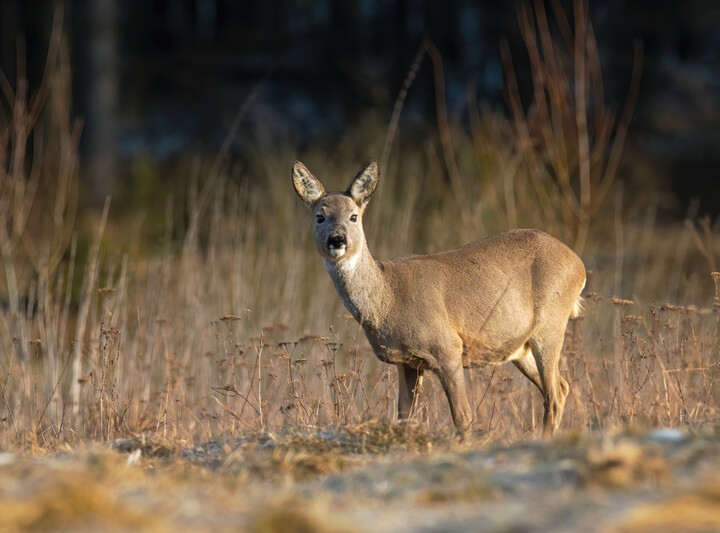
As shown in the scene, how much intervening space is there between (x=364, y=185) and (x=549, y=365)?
1.56 metres

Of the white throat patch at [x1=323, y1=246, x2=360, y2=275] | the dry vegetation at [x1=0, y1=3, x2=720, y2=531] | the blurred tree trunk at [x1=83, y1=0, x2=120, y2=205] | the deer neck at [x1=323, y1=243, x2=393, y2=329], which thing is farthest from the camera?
the blurred tree trunk at [x1=83, y1=0, x2=120, y2=205]

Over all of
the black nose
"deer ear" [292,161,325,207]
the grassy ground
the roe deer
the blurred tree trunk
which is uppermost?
the blurred tree trunk

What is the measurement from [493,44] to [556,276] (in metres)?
17.6

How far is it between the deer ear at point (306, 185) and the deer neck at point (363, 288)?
0.52m

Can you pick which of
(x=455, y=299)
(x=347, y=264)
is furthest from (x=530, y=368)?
(x=347, y=264)

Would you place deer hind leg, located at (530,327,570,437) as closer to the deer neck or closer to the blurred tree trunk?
the deer neck

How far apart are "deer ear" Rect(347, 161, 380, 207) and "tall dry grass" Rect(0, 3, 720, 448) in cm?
86

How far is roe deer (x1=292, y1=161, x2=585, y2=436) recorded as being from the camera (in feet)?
18.6

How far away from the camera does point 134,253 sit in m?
10.6

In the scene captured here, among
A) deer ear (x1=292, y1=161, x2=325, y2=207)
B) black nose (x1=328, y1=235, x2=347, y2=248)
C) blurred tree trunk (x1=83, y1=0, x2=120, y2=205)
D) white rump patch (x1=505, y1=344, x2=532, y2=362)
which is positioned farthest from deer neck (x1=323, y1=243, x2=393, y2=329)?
blurred tree trunk (x1=83, y1=0, x2=120, y2=205)

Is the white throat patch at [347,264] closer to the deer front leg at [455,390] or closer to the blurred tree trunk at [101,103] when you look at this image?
the deer front leg at [455,390]

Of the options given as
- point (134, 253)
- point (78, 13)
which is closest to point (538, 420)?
point (134, 253)

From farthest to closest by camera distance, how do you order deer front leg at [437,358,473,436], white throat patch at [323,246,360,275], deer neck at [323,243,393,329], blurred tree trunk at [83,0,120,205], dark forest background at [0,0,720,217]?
dark forest background at [0,0,720,217], blurred tree trunk at [83,0,120,205], white throat patch at [323,246,360,275], deer neck at [323,243,393,329], deer front leg at [437,358,473,436]

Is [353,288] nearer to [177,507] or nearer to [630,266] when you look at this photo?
[177,507]
